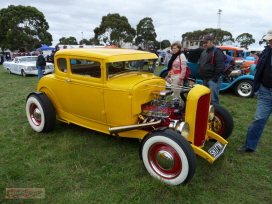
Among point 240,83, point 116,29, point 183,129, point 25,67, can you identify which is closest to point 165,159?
point 183,129

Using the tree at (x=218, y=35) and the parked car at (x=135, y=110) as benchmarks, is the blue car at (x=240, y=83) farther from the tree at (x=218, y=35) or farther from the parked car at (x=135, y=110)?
the tree at (x=218, y=35)

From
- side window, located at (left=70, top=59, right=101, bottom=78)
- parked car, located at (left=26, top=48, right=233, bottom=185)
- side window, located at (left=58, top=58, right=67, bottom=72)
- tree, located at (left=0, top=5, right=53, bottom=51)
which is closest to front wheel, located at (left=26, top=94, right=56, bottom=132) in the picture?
parked car, located at (left=26, top=48, right=233, bottom=185)

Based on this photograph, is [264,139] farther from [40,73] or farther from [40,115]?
[40,73]

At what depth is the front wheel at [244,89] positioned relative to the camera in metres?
7.07

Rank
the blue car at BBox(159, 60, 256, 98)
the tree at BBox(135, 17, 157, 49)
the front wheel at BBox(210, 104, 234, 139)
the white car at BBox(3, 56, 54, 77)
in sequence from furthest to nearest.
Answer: the tree at BBox(135, 17, 157, 49) < the white car at BBox(3, 56, 54, 77) < the blue car at BBox(159, 60, 256, 98) < the front wheel at BBox(210, 104, 234, 139)

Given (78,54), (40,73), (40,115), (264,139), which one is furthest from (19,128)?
(40,73)

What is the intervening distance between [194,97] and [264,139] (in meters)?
2.18

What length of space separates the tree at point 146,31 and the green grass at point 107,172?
140ft

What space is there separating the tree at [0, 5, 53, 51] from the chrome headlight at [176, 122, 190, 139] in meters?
35.9

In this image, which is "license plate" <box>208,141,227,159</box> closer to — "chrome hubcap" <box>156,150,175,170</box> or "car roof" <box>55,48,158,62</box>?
"chrome hubcap" <box>156,150,175,170</box>

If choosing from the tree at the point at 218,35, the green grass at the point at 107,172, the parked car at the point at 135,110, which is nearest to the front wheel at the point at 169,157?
the parked car at the point at 135,110

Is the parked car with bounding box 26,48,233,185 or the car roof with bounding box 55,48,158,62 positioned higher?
the car roof with bounding box 55,48,158,62

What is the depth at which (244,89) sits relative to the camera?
7.19 metres

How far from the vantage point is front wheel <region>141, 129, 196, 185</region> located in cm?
244
